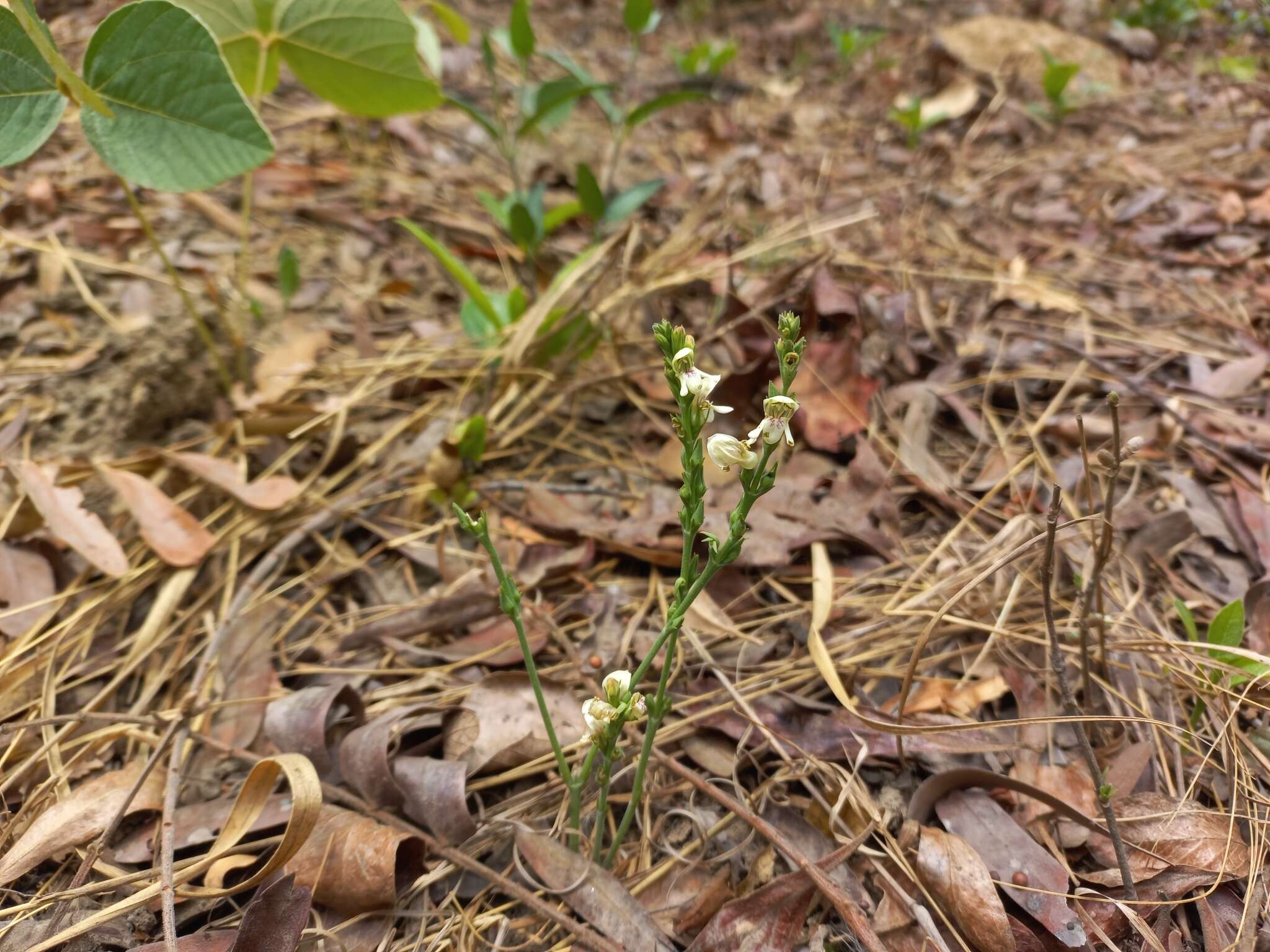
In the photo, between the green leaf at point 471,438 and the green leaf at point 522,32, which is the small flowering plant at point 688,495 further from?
the green leaf at point 522,32

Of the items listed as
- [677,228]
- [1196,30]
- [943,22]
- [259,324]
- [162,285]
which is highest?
[162,285]

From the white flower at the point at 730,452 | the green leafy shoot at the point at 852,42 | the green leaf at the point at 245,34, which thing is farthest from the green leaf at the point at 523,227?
the green leafy shoot at the point at 852,42

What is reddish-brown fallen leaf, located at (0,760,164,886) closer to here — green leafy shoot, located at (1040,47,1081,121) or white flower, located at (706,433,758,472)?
white flower, located at (706,433,758,472)

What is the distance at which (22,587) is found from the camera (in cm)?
117

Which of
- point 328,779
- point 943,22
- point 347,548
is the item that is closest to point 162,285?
point 347,548

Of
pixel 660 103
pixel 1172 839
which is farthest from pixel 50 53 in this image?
pixel 1172 839

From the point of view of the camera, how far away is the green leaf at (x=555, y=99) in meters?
1.80

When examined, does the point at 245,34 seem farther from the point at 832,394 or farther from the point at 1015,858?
the point at 1015,858

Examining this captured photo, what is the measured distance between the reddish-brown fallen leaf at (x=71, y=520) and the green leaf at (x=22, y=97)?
0.50 meters

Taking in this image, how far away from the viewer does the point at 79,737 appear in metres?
1.03

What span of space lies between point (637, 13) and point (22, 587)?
6.34 ft

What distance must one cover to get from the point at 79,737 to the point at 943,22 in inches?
176

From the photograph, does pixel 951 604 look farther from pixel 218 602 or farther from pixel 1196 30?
pixel 1196 30

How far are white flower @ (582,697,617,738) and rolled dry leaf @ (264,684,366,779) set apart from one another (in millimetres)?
440
